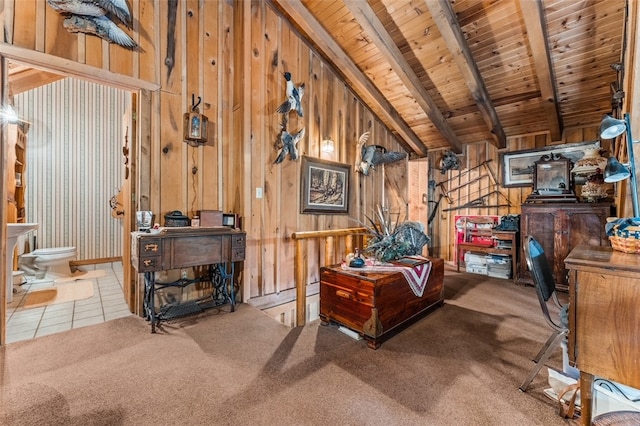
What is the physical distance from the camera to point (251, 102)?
328 cm

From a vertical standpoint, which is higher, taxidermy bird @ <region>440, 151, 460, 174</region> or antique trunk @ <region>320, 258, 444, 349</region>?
taxidermy bird @ <region>440, 151, 460, 174</region>

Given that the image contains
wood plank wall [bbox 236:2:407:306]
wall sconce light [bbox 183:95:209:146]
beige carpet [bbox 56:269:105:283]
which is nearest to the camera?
wall sconce light [bbox 183:95:209:146]

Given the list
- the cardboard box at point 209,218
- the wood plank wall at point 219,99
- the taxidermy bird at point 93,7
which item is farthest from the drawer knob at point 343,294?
the taxidermy bird at point 93,7

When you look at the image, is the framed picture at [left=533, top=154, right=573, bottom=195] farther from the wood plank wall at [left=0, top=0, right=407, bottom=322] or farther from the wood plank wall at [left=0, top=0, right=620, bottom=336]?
the wood plank wall at [left=0, top=0, right=407, bottom=322]

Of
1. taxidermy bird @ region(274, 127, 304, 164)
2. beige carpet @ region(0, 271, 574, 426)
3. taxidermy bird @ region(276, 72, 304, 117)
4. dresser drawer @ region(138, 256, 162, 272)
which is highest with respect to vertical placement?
taxidermy bird @ region(276, 72, 304, 117)

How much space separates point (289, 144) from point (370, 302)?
224cm

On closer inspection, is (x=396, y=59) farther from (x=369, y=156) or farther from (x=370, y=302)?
(x=370, y=302)

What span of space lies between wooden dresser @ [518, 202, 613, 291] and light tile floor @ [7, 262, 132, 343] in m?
5.39

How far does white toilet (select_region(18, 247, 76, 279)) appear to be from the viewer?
3855 millimetres

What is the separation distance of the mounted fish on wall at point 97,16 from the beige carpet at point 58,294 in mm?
2869

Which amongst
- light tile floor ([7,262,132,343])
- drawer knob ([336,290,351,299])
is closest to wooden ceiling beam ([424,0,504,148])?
drawer knob ([336,290,351,299])

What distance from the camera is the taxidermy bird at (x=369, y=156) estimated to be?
463 cm

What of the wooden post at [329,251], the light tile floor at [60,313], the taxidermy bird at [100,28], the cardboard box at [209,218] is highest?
the taxidermy bird at [100,28]

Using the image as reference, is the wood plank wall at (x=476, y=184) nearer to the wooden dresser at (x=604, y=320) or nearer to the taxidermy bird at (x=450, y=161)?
the taxidermy bird at (x=450, y=161)
